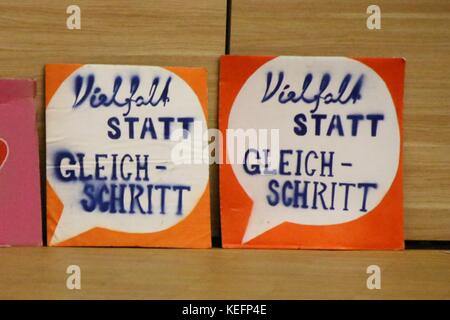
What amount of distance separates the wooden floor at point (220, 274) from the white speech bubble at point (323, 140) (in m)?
0.08

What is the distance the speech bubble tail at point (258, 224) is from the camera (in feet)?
3.56

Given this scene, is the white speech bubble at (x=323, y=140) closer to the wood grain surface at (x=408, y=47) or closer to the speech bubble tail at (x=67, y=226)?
the wood grain surface at (x=408, y=47)

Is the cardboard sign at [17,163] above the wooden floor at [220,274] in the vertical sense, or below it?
above

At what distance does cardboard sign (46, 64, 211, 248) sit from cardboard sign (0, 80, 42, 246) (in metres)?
0.04

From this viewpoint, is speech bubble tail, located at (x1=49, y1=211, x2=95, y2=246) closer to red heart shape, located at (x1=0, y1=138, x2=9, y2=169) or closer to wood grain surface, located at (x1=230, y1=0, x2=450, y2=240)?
red heart shape, located at (x1=0, y1=138, x2=9, y2=169)

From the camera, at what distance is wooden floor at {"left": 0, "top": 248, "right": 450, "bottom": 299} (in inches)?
41.8


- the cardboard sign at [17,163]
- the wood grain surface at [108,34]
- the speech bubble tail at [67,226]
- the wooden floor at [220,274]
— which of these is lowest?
the wooden floor at [220,274]

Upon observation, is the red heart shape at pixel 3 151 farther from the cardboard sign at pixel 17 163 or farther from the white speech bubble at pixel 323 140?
the white speech bubble at pixel 323 140

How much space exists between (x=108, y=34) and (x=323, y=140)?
494 millimetres

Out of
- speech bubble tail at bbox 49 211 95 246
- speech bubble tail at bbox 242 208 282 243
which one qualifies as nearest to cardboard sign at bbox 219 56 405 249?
speech bubble tail at bbox 242 208 282 243

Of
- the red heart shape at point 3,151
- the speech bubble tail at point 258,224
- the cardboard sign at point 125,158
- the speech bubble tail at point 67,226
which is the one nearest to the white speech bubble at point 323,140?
the speech bubble tail at point 258,224

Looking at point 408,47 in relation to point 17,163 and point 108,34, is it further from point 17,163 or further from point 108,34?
point 17,163

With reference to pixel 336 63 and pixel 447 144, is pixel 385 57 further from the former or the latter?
pixel 447 144
